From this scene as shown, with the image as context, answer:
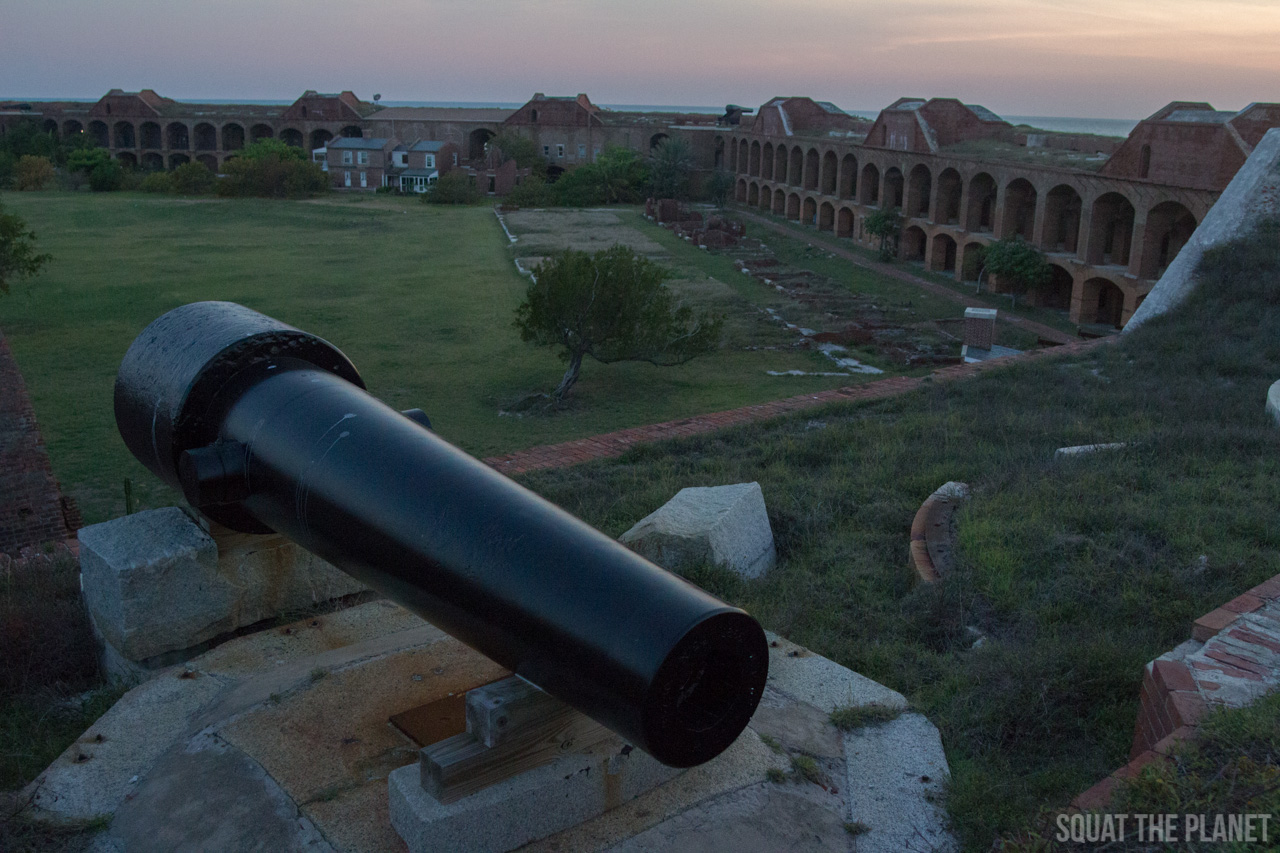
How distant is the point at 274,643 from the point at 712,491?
2.46 meters

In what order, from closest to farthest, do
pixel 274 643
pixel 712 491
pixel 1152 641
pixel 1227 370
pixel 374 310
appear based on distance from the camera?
pixel 274 643 → pixel 1152 641 → pixel 712 491 → pixel 1227 370 → pixel 374 310

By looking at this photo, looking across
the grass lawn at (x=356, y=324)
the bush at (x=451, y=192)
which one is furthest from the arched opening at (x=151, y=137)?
the grass lawn at (x=356, y=324)

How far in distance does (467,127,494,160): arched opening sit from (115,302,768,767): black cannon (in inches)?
2116

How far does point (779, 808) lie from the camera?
2.71m

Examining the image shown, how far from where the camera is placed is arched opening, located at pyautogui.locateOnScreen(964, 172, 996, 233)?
26219 millimetres

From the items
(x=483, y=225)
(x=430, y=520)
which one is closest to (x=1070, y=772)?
(x=430, y=520)

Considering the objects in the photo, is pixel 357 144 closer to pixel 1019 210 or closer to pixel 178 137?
pixel 178 137

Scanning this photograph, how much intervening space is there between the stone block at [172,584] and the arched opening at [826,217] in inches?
1344

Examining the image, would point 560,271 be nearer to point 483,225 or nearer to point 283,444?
point 283,444

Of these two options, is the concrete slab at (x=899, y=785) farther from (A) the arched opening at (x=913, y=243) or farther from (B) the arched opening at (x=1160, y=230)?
(A) the arched opening at (x=913, y=243)

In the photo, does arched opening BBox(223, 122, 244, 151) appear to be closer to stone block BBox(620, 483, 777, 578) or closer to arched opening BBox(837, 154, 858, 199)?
arched opening BBox(837, 154, 858, 199)

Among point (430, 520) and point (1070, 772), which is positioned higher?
point (430, 520)

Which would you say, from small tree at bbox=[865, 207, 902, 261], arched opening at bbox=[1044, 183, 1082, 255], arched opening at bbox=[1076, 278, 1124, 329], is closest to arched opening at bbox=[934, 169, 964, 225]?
small tree at bbox=[865, 207, 902, 261]

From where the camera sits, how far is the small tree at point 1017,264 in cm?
2211
